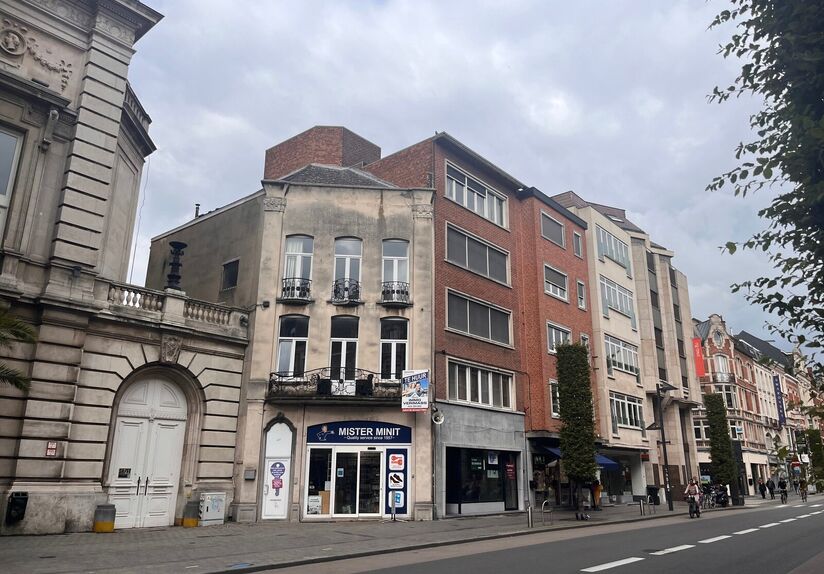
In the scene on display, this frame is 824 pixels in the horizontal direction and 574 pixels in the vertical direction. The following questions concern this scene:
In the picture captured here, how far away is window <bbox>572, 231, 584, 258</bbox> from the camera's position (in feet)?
125

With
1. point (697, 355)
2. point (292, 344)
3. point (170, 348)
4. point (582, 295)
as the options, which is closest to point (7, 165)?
point (170, 348)

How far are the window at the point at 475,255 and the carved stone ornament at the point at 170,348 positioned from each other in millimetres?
12394

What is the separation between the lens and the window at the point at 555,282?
3422 centimetres

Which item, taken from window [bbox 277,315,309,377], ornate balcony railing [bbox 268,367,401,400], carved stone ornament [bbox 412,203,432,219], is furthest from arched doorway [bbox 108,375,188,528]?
carved stone ornament [bbox 412,203,432,219]

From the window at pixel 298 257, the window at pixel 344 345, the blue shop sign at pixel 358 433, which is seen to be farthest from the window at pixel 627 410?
the window at pixel 298 257

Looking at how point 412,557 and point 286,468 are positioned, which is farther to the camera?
point 286,468

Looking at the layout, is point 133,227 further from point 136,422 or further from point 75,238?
point 136,422

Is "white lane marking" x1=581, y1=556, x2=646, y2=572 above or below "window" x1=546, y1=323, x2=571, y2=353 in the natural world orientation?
below

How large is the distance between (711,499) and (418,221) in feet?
97.8

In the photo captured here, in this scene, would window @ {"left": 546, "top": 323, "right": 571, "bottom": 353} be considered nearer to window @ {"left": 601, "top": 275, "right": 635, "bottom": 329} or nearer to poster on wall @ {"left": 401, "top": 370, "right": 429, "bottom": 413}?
window @ {"left": 601, "top": 275, "right": 635, "bottom": 329}

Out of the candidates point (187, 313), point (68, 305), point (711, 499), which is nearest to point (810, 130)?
point (68, 305)

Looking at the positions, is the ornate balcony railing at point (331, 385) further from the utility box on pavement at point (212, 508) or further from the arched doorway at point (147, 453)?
the utility box on pavement at point (212, 508)

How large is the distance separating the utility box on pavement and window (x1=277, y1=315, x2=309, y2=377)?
5105 mm

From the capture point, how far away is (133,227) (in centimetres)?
2298
